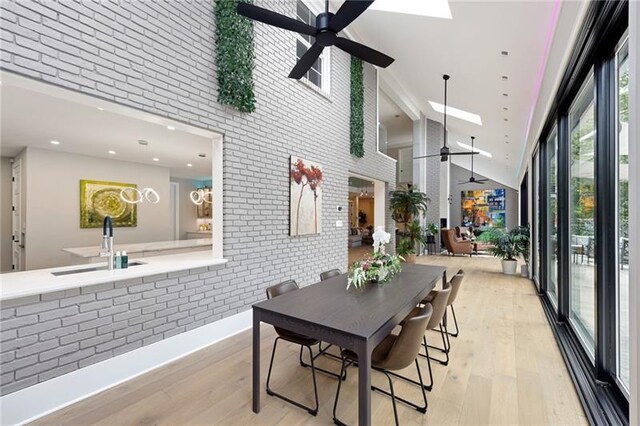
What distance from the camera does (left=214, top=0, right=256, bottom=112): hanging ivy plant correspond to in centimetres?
297

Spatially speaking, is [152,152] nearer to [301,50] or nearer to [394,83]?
[301,50]

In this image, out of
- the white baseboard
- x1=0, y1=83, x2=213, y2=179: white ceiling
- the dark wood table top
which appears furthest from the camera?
x1=0, y1=83, x2=213, y2=179: white ceiling

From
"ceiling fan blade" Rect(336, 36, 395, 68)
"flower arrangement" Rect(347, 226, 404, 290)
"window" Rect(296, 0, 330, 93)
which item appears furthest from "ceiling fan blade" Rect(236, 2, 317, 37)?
"window" Rect(296, 0, 330, 93)

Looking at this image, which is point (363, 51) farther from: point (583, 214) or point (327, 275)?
point (583, 214)

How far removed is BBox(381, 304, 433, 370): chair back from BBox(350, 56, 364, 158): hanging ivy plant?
173 inches

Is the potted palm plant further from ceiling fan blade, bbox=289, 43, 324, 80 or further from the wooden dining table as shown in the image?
ceiling fan blade, bbox=289, 43, 324, 80

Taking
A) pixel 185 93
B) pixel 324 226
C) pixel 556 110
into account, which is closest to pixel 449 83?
pixel 556 110

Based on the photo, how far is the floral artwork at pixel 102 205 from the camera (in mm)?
5707

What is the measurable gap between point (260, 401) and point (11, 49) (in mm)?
2800

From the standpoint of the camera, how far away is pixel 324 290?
2.36 meters

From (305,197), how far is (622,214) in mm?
3317

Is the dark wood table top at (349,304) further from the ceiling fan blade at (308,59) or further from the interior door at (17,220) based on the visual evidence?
the interior door at (17,220)

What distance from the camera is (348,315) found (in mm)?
1754

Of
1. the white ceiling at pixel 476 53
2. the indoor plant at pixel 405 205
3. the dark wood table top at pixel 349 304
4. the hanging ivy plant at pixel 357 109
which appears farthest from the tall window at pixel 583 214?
the indoor plant at pixel 405 205
